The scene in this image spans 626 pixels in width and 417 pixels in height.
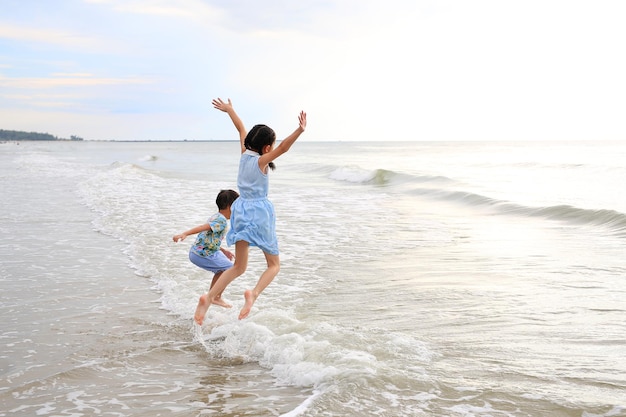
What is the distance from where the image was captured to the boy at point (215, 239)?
19.9ft

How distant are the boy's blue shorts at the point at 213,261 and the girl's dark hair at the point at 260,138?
151 centimetres

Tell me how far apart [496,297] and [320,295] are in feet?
6.63

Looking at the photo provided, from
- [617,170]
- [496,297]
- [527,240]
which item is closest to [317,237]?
[527,240]

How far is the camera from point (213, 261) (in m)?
6.34

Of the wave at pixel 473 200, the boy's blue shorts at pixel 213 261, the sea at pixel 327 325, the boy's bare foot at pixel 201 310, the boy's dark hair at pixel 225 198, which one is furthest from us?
the wave at pixel 473 200

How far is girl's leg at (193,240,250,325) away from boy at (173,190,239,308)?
0.29m

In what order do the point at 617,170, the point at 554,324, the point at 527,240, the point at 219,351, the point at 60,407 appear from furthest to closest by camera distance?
the point at 617,170, the point at 527,240, the point at 554,324, the point at 219,351, the point at 60,407

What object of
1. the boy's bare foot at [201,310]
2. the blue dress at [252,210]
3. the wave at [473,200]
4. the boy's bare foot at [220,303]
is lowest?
the boy's bare foot at [220,303]

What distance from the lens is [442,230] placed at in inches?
484

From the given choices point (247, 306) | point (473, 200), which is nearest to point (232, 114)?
point (247, 306)

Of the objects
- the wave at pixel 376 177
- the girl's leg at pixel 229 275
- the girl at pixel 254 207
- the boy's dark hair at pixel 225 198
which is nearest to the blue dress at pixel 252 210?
the girl at pixel 254 207

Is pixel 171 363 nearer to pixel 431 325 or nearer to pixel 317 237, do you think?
pixel 431 325

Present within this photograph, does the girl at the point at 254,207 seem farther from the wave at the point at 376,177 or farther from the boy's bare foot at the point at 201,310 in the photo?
the wave at the point at 376,177

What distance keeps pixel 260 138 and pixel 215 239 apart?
144 centimetres
